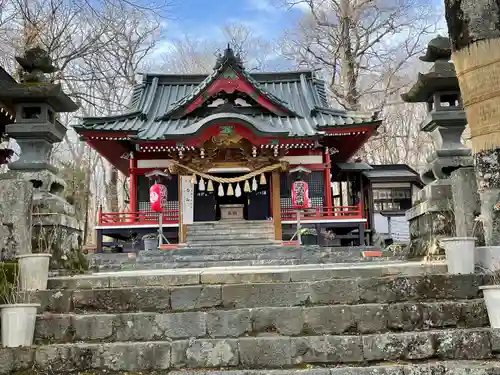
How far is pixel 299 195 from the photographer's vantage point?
1514 centimetres

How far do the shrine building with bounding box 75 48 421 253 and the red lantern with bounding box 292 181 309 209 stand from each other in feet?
1.75

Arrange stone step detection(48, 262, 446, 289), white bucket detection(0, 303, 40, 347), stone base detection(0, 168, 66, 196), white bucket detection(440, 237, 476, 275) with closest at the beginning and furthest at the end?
white bucket detection(0, 303, 40, 347)
white bucket detection(440, 237, 476, 275)
stone step detection(48, 262, 446, 289)
stone base detection(0, 168, 66, 196)

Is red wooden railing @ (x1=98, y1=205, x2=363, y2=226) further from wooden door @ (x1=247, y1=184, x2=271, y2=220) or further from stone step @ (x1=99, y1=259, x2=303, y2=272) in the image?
stone step @ (x1=99, y1=259, x2=303, y2=272)

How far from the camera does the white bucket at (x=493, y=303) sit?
3.94 meters

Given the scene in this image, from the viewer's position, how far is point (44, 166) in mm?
6461

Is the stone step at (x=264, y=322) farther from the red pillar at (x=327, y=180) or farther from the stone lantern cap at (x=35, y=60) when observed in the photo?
the red pillar at (x=327, y=180)

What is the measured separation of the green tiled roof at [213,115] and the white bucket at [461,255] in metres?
10.0

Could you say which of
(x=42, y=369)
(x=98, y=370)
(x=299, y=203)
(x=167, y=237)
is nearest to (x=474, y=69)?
(x=98, y=370)

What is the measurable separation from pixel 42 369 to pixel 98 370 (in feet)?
1.52

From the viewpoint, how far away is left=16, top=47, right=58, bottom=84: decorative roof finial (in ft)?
22.1

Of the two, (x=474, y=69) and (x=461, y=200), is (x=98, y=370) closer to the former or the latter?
(x=461, y=200)

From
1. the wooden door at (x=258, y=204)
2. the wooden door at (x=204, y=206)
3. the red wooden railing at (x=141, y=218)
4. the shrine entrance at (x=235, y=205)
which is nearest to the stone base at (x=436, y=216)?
the shrine entrance at (x=235, y=205)

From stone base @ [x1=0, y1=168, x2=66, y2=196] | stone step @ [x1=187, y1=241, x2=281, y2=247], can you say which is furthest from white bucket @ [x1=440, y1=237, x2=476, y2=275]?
stone step @ [x1=187, y1=241, x2=281, y2=247]

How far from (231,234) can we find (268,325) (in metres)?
10.3
